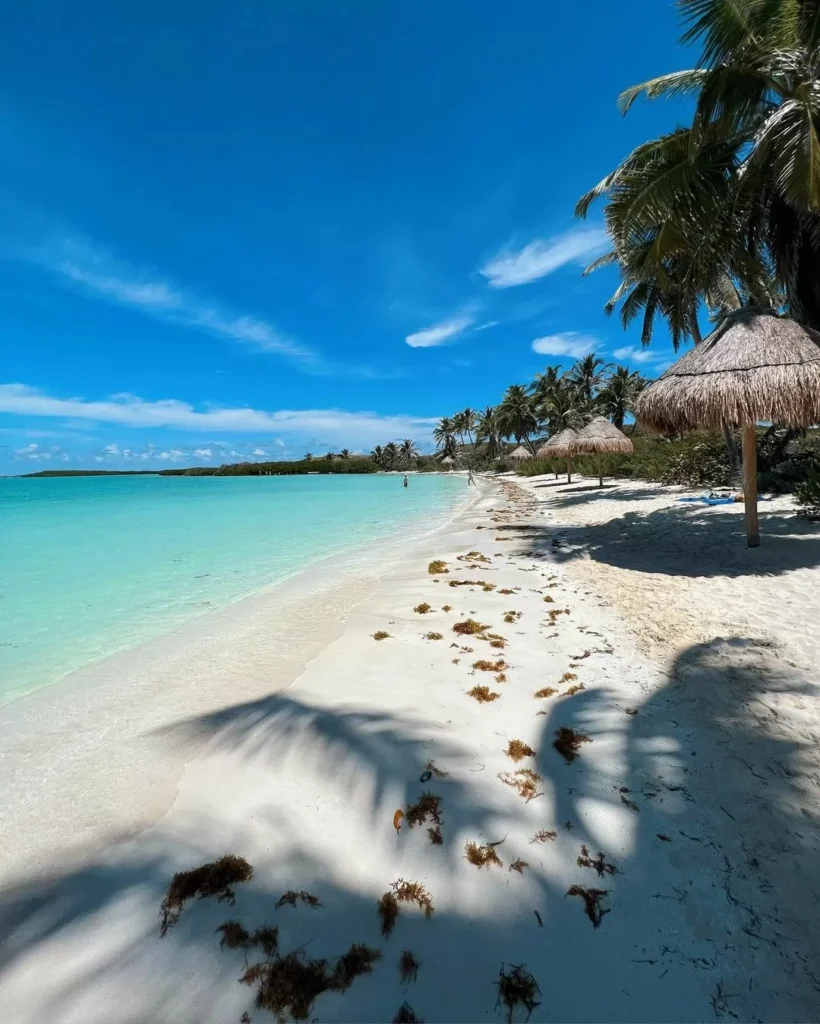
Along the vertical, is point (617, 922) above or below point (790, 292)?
below

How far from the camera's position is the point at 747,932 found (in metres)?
1.59

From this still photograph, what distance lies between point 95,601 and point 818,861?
852 centimetres

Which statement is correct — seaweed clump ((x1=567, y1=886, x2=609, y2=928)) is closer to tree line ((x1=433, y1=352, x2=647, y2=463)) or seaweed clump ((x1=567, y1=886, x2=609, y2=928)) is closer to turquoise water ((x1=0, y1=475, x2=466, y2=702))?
turquoise water ((x1=0, y1=475, x2=466, y2=702))

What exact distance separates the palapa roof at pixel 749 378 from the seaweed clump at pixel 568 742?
5.43 m

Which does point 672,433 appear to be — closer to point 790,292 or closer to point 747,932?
point 790,292

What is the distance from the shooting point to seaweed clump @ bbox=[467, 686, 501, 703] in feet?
10.7

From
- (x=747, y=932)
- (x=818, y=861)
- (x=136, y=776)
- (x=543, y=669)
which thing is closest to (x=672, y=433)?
(x=543, y=669)

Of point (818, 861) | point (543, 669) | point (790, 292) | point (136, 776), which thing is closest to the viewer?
point (818, 861)

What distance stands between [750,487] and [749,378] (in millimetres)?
1557

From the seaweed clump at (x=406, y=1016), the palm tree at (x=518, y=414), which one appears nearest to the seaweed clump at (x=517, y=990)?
the seaweed clump at (x=406, y=1016)

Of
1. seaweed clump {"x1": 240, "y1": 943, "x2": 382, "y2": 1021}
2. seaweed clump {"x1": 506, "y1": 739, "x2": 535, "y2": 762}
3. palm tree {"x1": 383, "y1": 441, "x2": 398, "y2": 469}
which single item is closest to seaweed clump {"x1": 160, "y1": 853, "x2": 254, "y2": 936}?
seaweed clump {"x1": 240, "y1": 943, "x2": 382, "y2": 1021}

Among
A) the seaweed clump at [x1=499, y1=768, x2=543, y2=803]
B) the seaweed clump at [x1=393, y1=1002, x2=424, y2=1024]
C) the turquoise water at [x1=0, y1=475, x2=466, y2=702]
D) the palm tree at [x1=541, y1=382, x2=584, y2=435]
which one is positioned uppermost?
the palm tree at [x1=541, y1=382, x2=584, y2=435]

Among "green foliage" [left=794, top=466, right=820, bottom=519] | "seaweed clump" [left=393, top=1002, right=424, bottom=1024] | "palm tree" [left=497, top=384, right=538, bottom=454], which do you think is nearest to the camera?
"seaweed clump" [left=393, top=1002, right=424, bottom=1024]

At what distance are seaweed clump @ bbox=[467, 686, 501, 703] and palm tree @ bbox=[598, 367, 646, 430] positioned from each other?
114 feet
